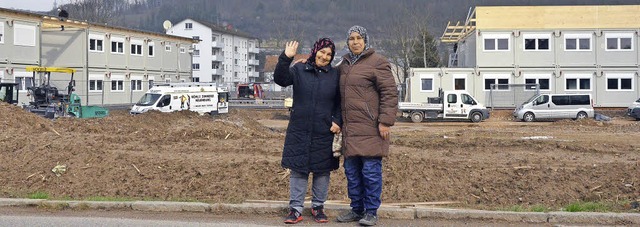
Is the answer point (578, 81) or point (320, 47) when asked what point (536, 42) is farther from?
point (320, 47)

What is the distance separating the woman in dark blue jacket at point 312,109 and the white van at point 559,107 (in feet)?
111

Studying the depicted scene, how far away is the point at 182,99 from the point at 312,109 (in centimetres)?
3074

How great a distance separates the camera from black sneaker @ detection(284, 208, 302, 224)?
24.3ft

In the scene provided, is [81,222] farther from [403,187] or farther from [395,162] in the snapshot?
[395,162]

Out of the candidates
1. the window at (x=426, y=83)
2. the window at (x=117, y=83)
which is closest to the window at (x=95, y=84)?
the window at (x=117, y=83)

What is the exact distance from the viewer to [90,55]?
50875mm

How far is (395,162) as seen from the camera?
1095 cm

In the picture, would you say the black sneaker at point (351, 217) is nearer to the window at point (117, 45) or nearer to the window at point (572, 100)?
the window at point (572, 100)

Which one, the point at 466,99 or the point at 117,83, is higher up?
the point at 117,83

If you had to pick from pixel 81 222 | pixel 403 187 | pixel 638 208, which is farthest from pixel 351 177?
pixel 638 208

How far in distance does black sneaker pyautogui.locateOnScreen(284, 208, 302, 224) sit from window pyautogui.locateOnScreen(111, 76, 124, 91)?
48.0 metres

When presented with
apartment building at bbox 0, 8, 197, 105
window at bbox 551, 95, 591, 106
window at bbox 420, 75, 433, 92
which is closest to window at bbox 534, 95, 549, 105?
window at bbox 551, 95, 591, 106

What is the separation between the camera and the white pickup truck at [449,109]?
38.8 meters

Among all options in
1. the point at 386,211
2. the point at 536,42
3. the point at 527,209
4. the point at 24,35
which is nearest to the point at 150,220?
the point at 386,211
